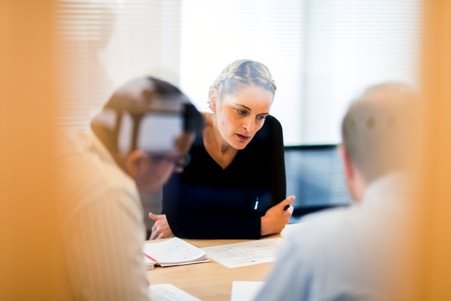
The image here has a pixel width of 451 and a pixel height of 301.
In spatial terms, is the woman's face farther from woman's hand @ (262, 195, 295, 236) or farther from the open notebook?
the open notebook

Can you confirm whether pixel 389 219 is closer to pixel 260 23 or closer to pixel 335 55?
pixel 335 55

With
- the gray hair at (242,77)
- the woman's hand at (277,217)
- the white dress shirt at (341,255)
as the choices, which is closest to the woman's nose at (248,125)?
the gray hair at (242,77)

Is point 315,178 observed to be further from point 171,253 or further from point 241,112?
point 171,253

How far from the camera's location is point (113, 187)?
167 centimetres

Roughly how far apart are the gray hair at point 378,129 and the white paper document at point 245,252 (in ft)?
1.81

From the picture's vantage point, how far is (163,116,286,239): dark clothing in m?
→ 2.06

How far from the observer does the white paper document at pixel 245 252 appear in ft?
7.32

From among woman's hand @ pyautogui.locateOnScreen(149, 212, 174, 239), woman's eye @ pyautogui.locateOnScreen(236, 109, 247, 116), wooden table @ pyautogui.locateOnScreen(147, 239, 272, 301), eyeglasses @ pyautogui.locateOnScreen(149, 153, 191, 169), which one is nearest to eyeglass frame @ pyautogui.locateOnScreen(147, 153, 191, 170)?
eyeglasses @ pyautogui.locateOnScreen(149, 153, 191, 169)

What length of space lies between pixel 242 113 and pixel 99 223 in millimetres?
662

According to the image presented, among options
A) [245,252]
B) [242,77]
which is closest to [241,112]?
[242,77]

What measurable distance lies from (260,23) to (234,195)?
1.96 feet

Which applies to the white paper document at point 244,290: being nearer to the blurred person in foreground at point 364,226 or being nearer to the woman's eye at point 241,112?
the blurred person in foreground at point 364,226

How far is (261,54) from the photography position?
203 centimetres

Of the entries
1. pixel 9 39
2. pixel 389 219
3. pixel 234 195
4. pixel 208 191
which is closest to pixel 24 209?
pixel 9 39
